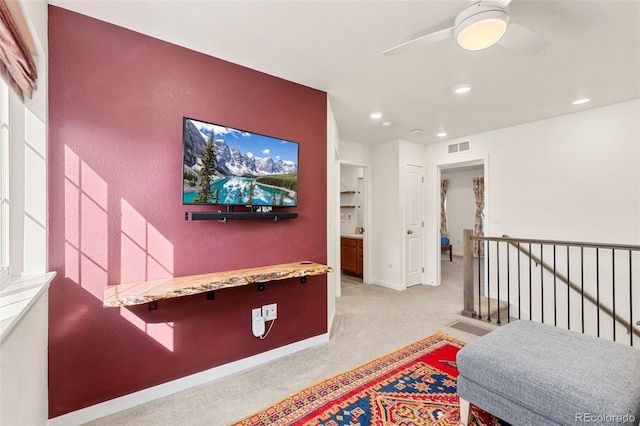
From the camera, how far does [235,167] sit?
7.11 feet

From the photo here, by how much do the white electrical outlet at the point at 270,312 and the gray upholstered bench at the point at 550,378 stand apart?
4.87 ft

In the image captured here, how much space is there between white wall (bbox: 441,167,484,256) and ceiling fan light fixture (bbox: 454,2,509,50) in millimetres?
7388

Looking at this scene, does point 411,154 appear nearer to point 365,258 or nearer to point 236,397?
point 365,258

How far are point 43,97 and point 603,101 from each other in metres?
5.02

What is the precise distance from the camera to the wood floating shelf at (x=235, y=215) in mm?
2021

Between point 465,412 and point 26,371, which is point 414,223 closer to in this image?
point 465,412

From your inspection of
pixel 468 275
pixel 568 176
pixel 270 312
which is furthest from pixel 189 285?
pixel 568 176

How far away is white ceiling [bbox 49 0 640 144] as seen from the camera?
1.69 meters

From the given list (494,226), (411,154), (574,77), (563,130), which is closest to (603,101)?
(563,130)

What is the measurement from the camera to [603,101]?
3.12 meters

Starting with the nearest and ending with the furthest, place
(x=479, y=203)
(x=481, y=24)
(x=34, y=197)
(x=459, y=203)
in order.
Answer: (x=481, y=24)
(x=34, y=197)
(x=479, y=203)
(x=459, y=203)

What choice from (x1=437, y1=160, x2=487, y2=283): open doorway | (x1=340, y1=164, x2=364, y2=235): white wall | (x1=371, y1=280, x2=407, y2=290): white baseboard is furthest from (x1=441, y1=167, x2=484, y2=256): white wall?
(x1=371, y1=280, x2=407, y2=290): white baseboard

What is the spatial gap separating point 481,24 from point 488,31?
7 cm

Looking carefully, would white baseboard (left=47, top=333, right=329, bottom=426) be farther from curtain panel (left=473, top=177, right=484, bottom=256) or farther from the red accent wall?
curtain panel (left=473, top=177, right=484, bottom=256)
